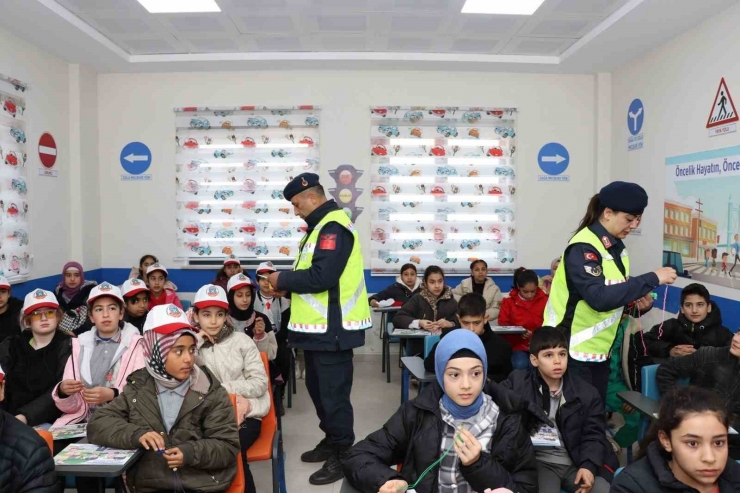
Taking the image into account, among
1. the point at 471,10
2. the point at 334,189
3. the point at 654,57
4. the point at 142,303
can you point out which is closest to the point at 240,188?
the point at 334,189

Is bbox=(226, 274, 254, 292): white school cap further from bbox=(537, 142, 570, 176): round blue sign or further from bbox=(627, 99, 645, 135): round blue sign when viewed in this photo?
bbox=(627, 99, 645, 135): round blue sign

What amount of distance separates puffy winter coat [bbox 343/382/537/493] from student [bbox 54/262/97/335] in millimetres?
3523

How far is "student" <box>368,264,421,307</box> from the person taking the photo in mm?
5977

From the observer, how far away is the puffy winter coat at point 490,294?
19.1 ft

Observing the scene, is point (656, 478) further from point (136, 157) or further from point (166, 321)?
point (136, 157)

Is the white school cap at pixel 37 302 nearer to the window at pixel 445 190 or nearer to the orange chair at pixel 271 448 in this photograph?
the orange chair at pixel 271 448

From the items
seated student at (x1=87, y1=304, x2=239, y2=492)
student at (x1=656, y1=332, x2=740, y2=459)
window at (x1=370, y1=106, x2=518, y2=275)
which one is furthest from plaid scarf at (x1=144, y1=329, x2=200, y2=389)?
window at (x1=370, y1=106, x2=518, y2=275)

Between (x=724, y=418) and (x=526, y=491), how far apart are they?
0.64 metres

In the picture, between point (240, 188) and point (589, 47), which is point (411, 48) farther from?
point (240, 188)

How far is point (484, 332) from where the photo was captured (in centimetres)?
369

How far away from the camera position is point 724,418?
1.61 m

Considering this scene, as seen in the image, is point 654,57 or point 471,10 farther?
point 654,57

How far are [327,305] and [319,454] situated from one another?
39.8 inches

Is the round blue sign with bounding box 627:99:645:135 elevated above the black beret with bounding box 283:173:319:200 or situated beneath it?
elevated above
